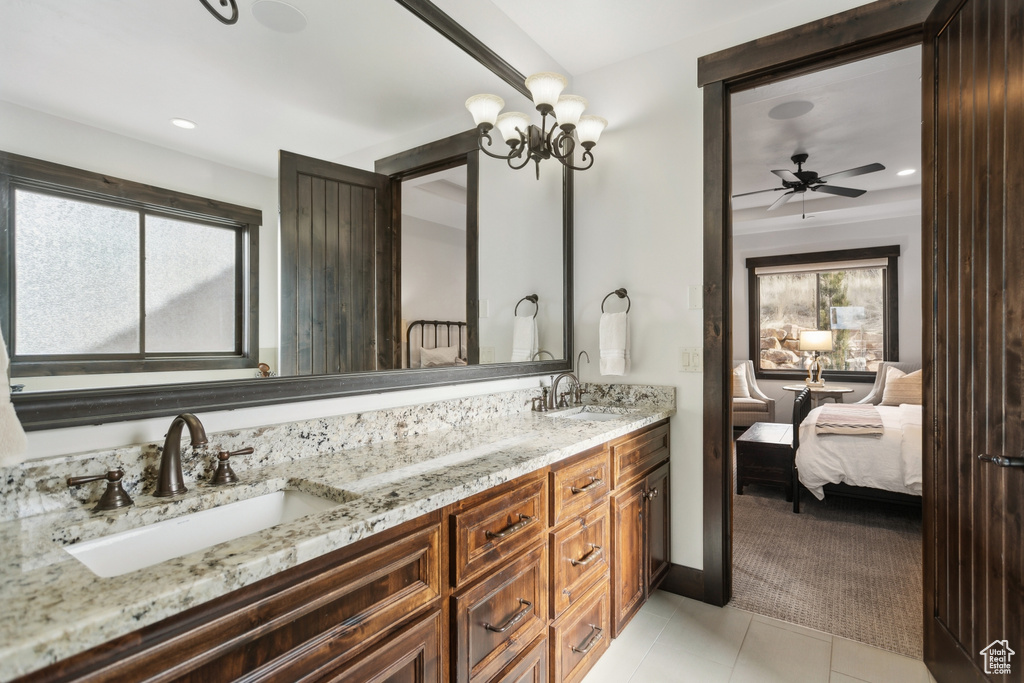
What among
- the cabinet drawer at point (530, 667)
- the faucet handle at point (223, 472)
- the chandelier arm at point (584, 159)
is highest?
the chandelier arm at point (584, 159)

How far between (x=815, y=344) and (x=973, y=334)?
5010 millimetres

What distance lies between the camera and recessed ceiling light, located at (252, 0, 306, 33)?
1.36m

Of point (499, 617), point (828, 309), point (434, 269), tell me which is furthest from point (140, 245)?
point (828, 309)

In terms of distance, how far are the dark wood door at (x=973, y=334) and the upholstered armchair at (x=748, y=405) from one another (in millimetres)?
4228

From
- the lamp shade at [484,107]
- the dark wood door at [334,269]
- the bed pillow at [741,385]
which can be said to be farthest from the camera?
the bed pillow at [741,385]

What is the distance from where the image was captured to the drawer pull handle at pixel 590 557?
1692mm

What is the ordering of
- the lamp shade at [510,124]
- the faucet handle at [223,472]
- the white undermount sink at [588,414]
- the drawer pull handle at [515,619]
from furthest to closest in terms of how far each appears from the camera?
the white undermount sink at [588,414] → the lamp shade at [510,124] → the drawer pull handle at [515,619] → the faucet handle at [223,472]

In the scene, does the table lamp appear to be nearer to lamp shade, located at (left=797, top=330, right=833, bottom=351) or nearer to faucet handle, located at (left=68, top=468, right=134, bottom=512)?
lamp shade, located at (left=797, top=330, right=833, bottom=351)

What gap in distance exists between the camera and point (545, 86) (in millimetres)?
2152

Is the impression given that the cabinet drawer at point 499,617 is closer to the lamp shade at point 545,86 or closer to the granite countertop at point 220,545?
the granite countertop at point 220,545

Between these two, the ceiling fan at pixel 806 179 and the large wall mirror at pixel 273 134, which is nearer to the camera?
the large wall mirror at pixel 273 134

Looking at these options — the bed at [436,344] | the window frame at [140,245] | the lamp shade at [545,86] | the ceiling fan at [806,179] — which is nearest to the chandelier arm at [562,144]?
the lamp shade at [545,86]

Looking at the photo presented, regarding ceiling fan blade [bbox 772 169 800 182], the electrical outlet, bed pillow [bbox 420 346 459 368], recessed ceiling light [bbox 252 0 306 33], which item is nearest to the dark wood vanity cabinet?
the electrical outlet

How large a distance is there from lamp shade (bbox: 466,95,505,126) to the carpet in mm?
2437
